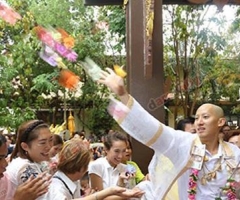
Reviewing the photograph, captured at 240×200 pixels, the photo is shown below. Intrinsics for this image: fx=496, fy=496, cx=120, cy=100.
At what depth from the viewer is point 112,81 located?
249 cm

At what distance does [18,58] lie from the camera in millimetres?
12945

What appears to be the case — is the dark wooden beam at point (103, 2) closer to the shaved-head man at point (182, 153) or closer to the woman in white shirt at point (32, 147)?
the shaved-head man at point (182, 153)

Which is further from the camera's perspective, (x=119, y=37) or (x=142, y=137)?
(x=119, y=37)

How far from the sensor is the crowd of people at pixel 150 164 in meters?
2.64

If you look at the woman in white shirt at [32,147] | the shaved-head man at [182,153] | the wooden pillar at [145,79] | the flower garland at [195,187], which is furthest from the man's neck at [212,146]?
the wooden pillar at [145,79]

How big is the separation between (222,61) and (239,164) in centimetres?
1084

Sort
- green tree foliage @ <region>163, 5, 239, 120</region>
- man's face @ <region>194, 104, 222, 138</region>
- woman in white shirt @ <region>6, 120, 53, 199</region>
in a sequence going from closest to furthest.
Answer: woman in white shirt @ <region>6, 120, 53, 199</region> < man's face @ <region>194, 104, 222, 138</region> < green tree foliage @ <region>163, 5, 239, 120</region>

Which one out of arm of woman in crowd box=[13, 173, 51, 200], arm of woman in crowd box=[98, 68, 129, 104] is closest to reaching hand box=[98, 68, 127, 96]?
arm of woman in crowd box=[98, 68, 129, 104]

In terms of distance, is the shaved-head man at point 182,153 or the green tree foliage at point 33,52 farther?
the green tree foliage at point 33,52

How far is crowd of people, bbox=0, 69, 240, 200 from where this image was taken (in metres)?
2.64

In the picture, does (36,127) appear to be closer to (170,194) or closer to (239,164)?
(170,194)

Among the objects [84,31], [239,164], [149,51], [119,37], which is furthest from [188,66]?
[239,164]

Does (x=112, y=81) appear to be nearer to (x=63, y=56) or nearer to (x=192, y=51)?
(x=192, y=51)

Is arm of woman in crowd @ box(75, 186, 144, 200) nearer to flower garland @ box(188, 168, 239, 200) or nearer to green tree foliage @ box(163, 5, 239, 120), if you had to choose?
flower garland @ box(188, 168, 239, 200)
